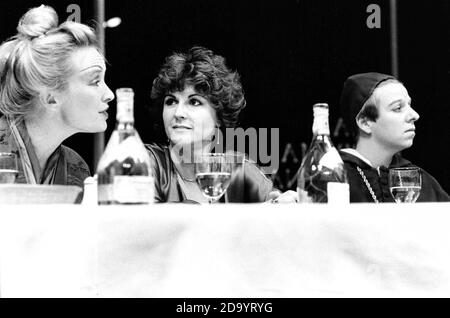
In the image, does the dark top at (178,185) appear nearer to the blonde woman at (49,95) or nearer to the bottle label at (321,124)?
the blonde woman at (49,95)

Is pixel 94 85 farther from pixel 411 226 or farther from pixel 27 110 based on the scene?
pixel 411 226

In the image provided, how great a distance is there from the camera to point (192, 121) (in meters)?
2.75

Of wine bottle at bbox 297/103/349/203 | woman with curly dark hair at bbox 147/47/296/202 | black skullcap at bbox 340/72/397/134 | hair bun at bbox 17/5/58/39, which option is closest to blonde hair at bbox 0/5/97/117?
hair bun at bbox 17/5/58/39

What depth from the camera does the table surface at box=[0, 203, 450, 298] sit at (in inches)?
38.9

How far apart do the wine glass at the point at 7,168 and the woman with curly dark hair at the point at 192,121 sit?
1.18 meters

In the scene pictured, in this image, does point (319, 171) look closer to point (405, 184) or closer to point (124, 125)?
point (405, 184)

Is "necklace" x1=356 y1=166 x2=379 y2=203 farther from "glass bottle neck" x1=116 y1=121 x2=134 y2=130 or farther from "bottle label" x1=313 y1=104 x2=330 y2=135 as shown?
"glass bottle neck" x1=116 y1=121 x2=134 y2=130

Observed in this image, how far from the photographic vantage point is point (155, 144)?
9.20ft

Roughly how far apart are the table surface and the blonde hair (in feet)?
5.10

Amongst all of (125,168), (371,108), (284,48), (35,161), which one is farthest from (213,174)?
(284,48)

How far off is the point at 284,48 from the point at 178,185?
2.67 feet

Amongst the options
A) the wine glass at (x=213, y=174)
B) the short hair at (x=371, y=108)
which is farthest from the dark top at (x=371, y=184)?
the wine glass at (x=213, y=174)

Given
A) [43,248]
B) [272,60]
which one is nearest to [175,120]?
[272,60]
